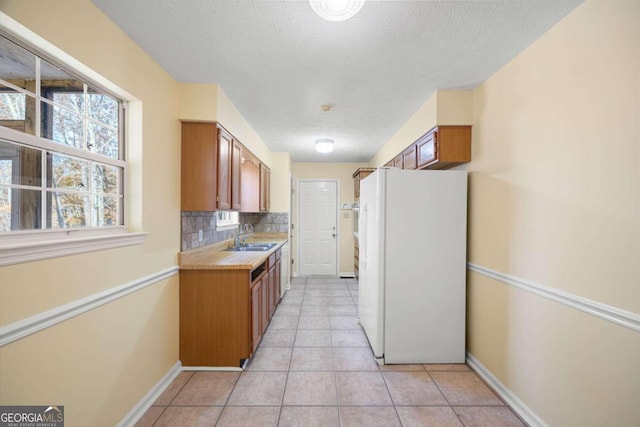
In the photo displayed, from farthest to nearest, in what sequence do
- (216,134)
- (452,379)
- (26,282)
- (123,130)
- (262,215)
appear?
(262,215)
(216,134)
(452,379)
(123,130)
(26,282)

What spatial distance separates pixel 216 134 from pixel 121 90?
76cm

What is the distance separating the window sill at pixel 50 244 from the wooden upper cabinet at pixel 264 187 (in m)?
2.56

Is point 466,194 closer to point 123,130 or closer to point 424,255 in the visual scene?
point 424,255

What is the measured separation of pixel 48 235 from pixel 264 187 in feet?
10.2

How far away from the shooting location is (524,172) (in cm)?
181

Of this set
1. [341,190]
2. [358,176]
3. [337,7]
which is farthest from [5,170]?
[341,190]

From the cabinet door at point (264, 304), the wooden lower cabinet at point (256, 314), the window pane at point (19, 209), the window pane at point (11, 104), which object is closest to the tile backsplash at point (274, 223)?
the cabinet door at point (264, 304)

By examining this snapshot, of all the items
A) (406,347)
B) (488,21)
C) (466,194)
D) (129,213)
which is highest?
(488,21)

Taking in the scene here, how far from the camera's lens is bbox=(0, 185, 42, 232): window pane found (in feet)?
3.61

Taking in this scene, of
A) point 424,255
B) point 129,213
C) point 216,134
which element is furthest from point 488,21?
point 129,213

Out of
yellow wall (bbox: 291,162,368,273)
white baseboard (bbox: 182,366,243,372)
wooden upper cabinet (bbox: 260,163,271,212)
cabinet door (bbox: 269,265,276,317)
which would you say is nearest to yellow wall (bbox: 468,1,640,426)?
white baseboard (bbox: 182,366,243,372)

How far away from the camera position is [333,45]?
173 cm

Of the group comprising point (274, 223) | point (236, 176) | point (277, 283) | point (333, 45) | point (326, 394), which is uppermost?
point (333, 45)

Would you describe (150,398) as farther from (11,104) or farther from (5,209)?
(11,104)
